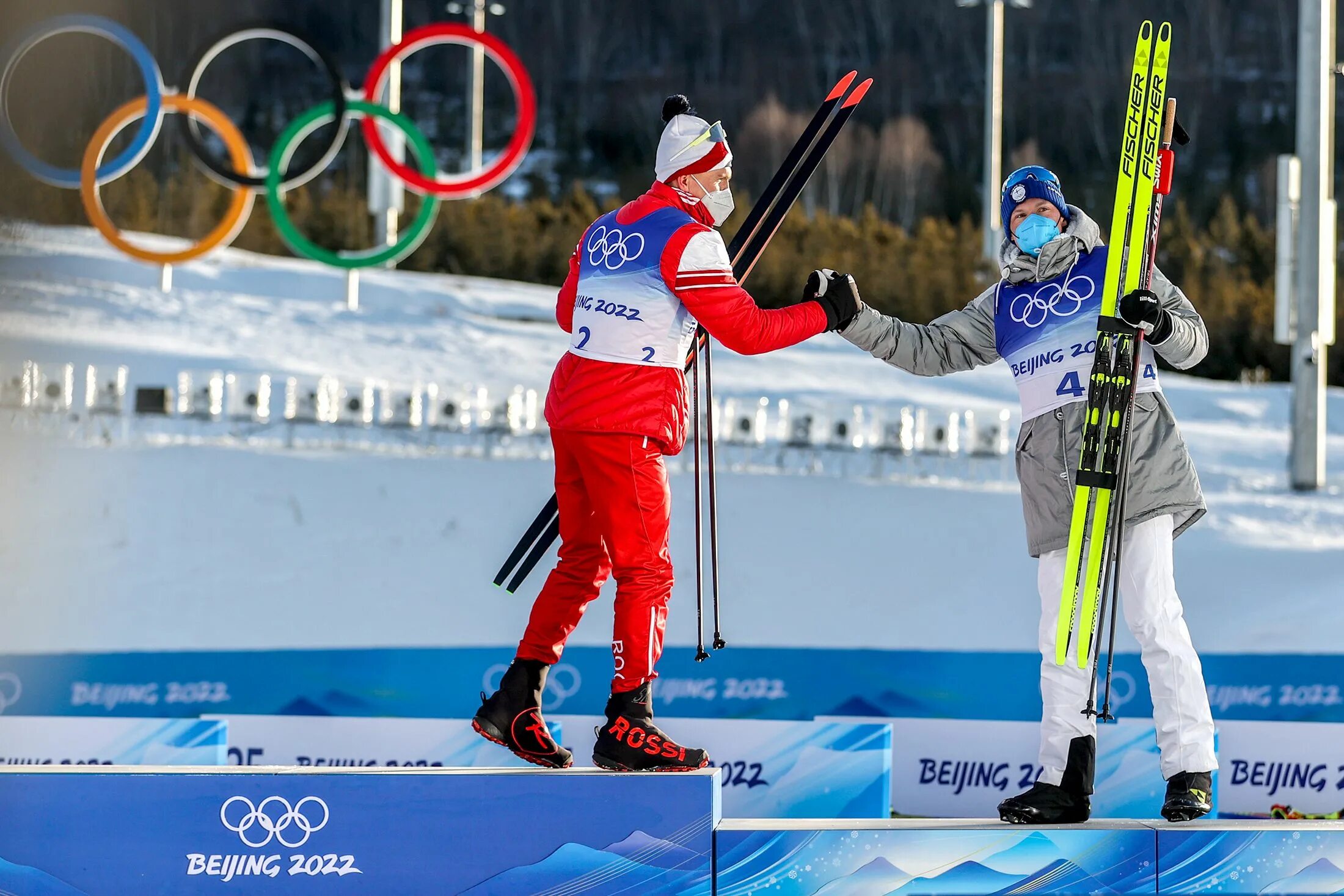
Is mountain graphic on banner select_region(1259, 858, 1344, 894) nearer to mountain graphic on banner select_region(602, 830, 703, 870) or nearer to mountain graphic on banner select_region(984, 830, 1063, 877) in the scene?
mountain graphic on banner select_region(984, 830, 1063, 877)

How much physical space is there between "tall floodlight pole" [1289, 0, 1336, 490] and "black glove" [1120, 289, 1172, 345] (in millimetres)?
5951

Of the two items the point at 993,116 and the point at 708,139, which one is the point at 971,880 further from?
the point at 993,116

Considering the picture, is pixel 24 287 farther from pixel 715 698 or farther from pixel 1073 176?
pixel 1073 176

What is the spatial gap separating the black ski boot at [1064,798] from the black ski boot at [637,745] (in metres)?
0.58

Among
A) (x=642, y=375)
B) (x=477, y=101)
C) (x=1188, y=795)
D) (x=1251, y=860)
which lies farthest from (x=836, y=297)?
(x=477, y=101)

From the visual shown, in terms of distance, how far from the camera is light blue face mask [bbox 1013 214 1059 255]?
296 cm

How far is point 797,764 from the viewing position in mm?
4176

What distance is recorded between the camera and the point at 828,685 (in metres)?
5.46

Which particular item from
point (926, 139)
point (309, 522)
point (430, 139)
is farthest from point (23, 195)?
point (926, 139)

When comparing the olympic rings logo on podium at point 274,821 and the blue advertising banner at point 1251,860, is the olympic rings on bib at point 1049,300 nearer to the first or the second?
the blue advertising banner at point 1251,860

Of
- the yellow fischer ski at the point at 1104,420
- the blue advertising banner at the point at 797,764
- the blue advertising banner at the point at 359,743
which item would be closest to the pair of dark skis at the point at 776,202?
the yellow fischer ski at the point at 1104,420

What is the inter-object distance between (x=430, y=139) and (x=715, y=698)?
10.1 meters

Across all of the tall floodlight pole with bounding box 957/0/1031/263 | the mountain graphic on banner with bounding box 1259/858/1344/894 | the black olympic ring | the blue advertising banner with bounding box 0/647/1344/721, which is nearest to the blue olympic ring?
the black olympic ring

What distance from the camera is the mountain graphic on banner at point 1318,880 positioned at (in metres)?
2.65
